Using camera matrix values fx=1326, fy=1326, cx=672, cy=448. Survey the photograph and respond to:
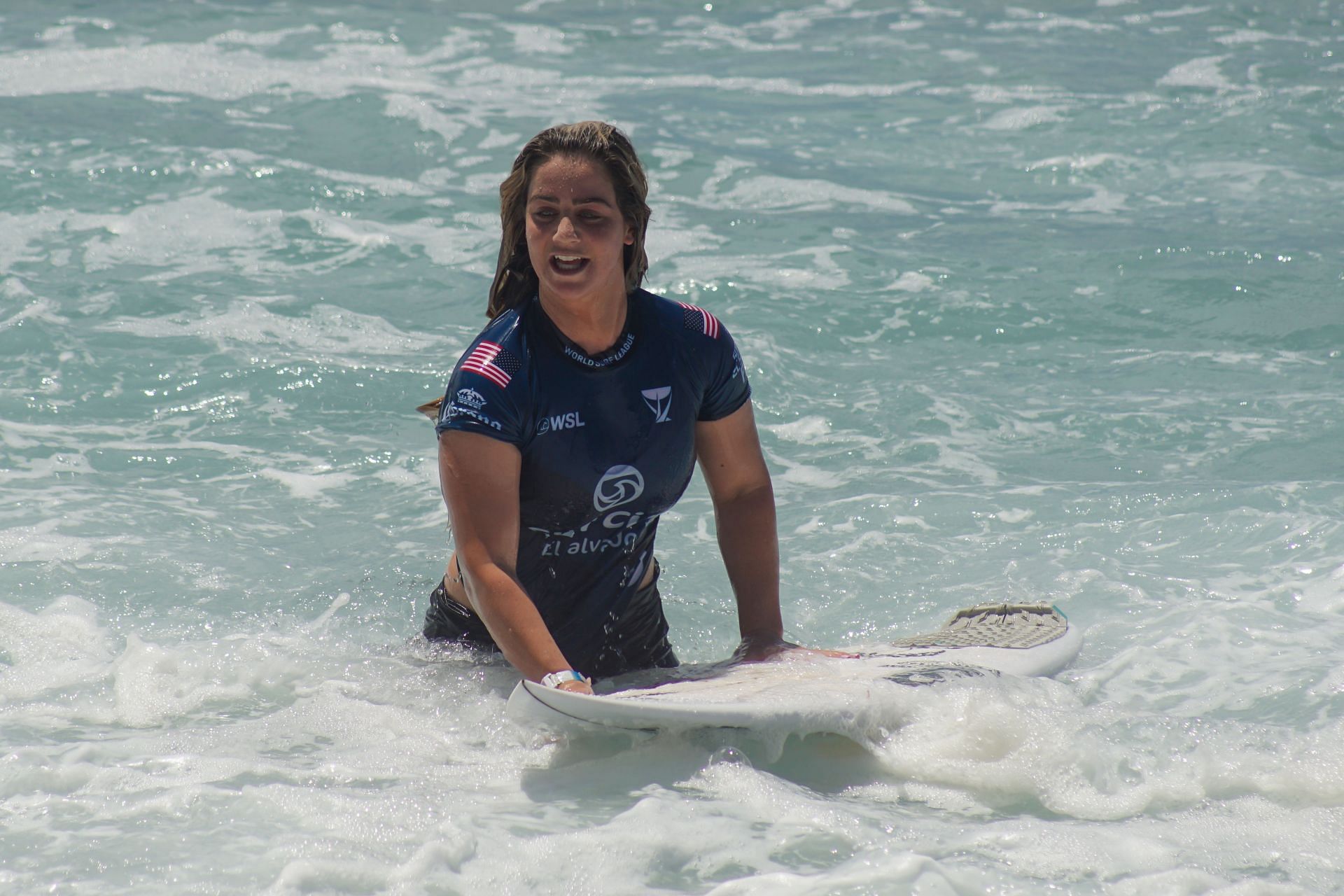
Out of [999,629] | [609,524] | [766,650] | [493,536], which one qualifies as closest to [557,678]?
[493,536]

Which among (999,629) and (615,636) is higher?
(615,636)

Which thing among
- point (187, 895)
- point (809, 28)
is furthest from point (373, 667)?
point (809, 28)

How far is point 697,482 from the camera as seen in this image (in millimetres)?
6039

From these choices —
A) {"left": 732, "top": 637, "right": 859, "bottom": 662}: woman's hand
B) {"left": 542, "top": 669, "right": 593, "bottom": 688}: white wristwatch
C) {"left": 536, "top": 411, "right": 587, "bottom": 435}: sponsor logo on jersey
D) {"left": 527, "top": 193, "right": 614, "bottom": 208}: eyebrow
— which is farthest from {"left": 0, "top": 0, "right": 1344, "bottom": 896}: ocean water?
{"left": 527, "top": 193, "right": 614, "bottom": 208}: eyebrow

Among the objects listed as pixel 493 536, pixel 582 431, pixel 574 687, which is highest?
pixel 582 431

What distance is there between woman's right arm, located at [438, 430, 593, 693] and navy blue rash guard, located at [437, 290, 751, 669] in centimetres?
5

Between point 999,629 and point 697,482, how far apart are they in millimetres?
2170

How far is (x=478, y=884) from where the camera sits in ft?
8.45

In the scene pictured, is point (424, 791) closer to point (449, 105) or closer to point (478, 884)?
point (478, 884)

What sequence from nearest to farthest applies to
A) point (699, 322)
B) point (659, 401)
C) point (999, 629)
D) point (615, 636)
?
point (659, 401) → point (699, 322) → point (615, 636) → point (999, 629)

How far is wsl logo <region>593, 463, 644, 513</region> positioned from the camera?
327 cm

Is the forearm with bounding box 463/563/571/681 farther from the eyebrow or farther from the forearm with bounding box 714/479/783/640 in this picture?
the eyebrow

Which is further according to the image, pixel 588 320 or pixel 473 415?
pixel 588 320

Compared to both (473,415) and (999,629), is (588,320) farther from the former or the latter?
(999,629)
